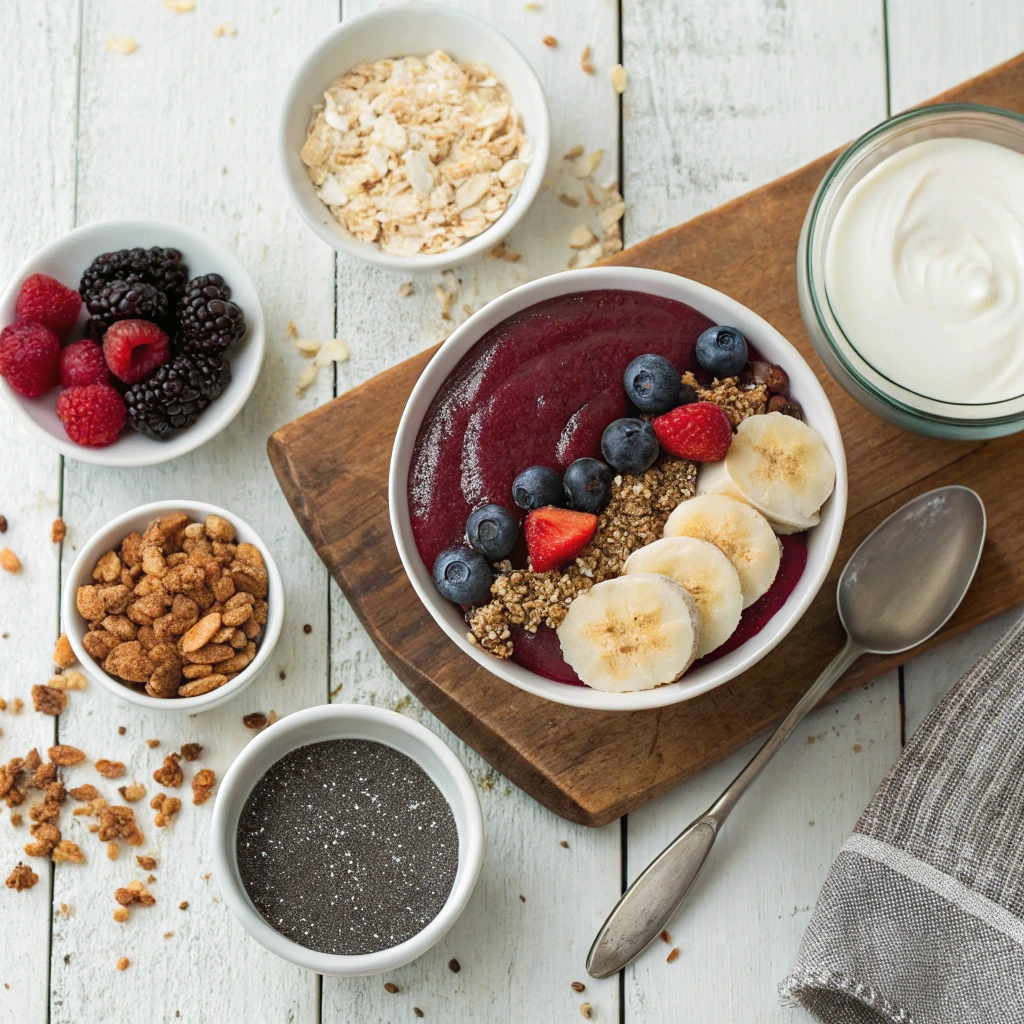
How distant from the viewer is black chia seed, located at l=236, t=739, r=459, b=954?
70.3 inches

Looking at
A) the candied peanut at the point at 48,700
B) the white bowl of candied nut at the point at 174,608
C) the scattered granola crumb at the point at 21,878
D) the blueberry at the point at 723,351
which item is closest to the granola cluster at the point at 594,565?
the blueberry at the point at 723,351

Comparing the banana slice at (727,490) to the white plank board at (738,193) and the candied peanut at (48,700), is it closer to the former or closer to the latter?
the white plank board at (738,193)

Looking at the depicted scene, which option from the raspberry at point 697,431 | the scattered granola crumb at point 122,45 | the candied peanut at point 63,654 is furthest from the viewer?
the scattered granola crumb at point 122,45

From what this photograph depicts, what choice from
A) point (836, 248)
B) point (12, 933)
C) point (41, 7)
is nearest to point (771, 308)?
point (836, 248)

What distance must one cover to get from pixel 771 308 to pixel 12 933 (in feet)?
5.96

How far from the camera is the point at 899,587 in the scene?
178 centimetres

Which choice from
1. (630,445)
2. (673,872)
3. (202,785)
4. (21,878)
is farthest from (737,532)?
(21,878)

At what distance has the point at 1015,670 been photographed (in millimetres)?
1809

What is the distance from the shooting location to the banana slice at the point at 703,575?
4.84 feet

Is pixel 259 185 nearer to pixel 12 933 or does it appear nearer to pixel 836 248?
pixel 836 248

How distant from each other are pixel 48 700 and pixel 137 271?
2.71 feet

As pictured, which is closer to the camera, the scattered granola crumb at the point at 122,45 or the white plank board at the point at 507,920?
the white plank board at the point at 507,920

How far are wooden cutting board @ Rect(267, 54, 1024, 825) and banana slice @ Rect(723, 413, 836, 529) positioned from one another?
1.01 feet

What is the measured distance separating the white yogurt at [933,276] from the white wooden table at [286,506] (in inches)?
16.9
